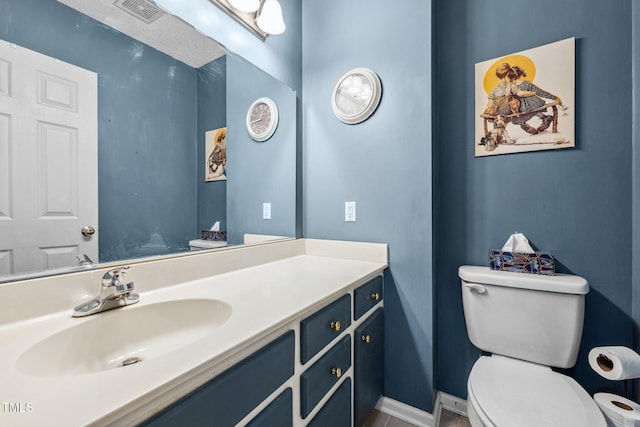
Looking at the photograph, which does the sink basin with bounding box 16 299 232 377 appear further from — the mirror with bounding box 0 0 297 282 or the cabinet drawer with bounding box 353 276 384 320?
the cabinet drawer with bounding box 353 276 384 320

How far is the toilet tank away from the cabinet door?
1.49 ft

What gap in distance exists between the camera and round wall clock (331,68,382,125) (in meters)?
1.50

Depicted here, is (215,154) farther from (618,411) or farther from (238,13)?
(618,411)

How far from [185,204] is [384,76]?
47.5 inches

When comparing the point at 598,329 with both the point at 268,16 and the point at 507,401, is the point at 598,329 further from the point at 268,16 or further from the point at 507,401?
the point at 268,16

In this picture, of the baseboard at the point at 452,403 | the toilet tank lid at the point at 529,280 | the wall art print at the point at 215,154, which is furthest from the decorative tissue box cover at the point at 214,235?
the baseboard at the point at 452,403

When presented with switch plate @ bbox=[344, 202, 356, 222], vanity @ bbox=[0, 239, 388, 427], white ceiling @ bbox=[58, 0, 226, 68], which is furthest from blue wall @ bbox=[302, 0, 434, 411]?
white ceiling @ bbox=[58, 0, 226, 68]

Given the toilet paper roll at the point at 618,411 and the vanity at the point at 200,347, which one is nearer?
the vanity at the point at 200,347

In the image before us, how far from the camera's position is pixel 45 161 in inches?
30.3

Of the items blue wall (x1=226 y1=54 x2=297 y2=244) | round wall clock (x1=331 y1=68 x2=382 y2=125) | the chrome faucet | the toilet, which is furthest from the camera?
round wall clock (x1=331 y1=68 x2=382 y2=125)

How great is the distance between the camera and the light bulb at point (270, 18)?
141 centimetres

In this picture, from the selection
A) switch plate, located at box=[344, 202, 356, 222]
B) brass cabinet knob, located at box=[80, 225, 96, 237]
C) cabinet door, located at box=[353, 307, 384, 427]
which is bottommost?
cabinet door, located at box=[353, 307, 384, 427]

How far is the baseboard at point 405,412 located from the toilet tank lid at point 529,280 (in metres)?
0.73

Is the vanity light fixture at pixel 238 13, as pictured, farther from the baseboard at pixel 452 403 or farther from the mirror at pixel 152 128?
the baseboard at pixel 452 403
